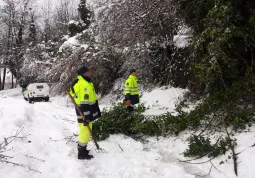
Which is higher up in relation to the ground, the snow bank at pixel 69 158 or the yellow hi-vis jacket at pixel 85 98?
the yellow hi-vis jacket at pixel 85 98

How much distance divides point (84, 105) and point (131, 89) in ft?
12.0

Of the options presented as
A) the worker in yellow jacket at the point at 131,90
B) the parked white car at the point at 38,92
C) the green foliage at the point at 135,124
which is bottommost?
the parked white car at the point at 38,92

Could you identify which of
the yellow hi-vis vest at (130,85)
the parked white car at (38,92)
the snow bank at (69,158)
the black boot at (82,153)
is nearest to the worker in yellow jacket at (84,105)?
the black boot at (82,153)

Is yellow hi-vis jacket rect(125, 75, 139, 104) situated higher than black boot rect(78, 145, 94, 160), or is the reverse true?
yellow hi-vis jacket rect(125, 75, 139, 104)

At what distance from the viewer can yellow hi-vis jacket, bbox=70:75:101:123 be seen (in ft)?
20.5

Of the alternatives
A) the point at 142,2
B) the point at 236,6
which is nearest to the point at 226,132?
the point at 236,6

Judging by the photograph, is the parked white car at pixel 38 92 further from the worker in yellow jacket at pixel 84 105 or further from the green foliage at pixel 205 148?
the green foliage at pixel 205 148

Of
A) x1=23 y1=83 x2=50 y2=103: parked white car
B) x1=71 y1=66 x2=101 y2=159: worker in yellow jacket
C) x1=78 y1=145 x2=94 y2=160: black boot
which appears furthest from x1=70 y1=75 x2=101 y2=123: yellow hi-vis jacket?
x1=23 y1=83 x2=50 y2=103: parked white car

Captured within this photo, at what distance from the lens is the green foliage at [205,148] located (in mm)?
5680

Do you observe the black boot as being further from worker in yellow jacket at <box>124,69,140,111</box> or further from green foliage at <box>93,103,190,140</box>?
worker in yellow jacket at <box>124,69,140,111</box>

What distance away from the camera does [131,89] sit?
9734mm

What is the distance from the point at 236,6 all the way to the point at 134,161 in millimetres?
4396

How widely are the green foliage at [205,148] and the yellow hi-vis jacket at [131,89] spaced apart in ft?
12.5

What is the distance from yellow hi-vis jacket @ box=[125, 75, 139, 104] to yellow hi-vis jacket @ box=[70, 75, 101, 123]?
128 inches
